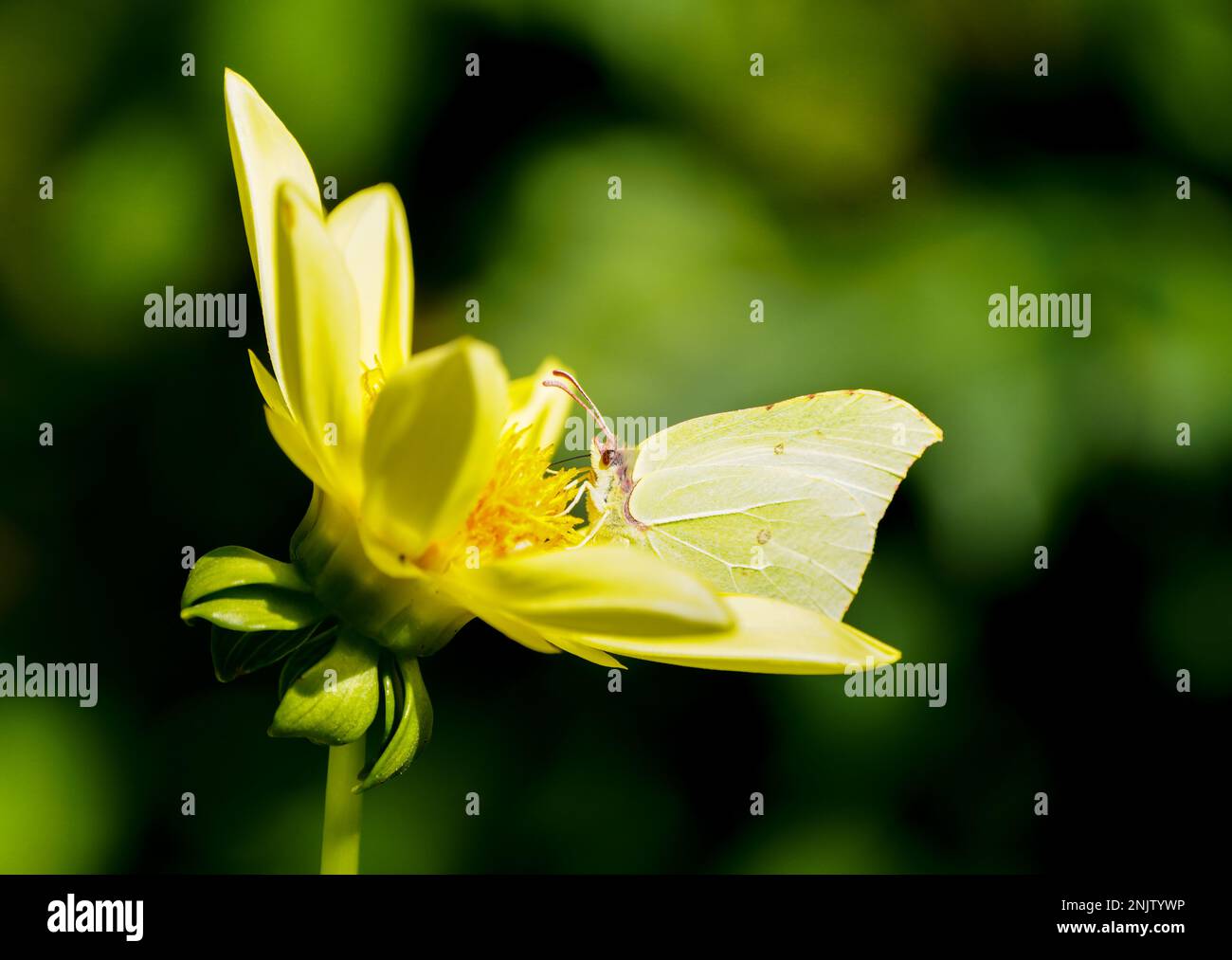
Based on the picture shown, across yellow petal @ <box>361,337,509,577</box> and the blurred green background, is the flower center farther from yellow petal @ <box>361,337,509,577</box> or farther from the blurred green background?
the blurred green background

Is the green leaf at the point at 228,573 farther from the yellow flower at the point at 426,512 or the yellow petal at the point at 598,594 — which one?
the yellow petal at the point at 598,594

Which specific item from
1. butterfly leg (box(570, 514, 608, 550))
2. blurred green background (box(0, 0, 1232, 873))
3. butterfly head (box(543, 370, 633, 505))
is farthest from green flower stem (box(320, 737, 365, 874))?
blurred green background (box(0, 0, 1232, 873))

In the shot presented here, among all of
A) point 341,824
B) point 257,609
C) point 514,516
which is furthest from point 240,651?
point 514,516

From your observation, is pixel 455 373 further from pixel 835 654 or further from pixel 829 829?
pixel 829 829

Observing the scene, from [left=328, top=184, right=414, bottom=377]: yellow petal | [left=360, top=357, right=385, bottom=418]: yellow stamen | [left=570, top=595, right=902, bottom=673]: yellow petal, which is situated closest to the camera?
[left=570, top=595, right=902, bottom=673]: yellow petal

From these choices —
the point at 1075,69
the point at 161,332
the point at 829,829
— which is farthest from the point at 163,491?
the point at 1075,69

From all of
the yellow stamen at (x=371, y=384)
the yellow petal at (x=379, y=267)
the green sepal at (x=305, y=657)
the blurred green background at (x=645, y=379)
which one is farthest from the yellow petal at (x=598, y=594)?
the blurred green background at (x=645, y=379)
